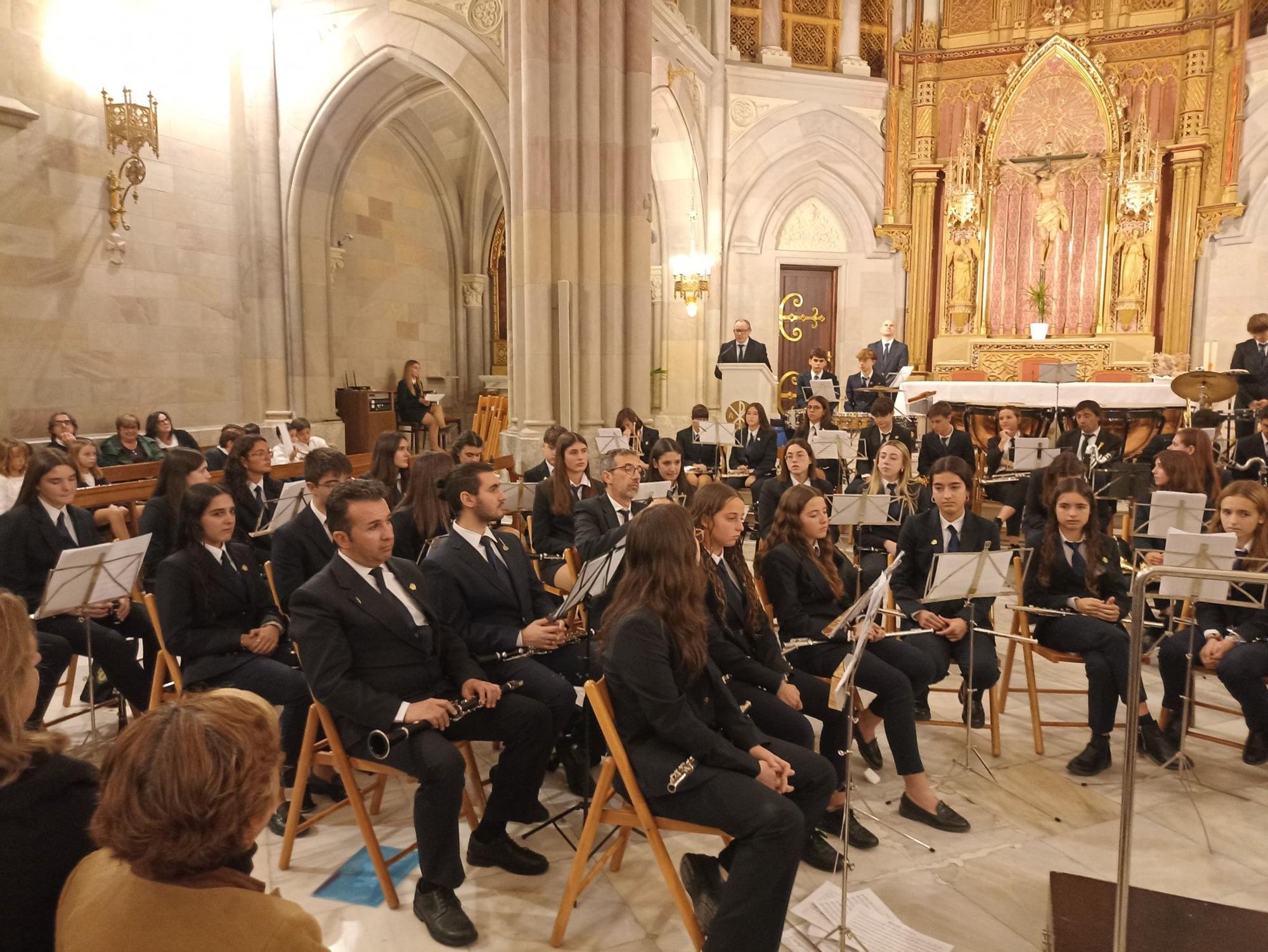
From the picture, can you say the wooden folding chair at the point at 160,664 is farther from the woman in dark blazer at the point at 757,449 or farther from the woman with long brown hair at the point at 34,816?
the woman in dark blazer at the point at 757,449

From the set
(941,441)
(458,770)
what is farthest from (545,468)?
(458,770)

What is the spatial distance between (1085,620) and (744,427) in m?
4.92

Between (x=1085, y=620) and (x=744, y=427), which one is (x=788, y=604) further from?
(x=744, y=427)

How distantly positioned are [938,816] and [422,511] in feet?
9.39

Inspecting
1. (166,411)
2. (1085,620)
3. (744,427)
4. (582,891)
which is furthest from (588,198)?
(582,891)

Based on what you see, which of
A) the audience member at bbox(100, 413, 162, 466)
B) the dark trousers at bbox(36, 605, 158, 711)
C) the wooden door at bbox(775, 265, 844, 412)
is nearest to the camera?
the dark trousers at bbox(36, 605, 158, 711)

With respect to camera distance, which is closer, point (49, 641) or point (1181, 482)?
point (49, 641)

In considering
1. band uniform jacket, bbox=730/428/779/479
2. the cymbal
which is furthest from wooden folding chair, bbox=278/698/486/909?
the cymbal

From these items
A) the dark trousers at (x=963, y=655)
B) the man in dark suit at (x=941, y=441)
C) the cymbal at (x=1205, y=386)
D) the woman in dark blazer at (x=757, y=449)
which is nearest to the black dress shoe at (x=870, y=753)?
the dark trousers at (x=963, y=655)

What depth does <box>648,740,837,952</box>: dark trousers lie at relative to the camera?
8.09ft

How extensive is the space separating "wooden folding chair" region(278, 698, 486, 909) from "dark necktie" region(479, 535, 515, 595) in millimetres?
692

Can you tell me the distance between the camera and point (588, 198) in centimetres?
954

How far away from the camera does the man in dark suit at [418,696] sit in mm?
2900

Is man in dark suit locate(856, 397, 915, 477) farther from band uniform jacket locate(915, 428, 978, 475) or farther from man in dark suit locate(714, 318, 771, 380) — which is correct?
man in dark suit locate(714, 318, 771, 380)
